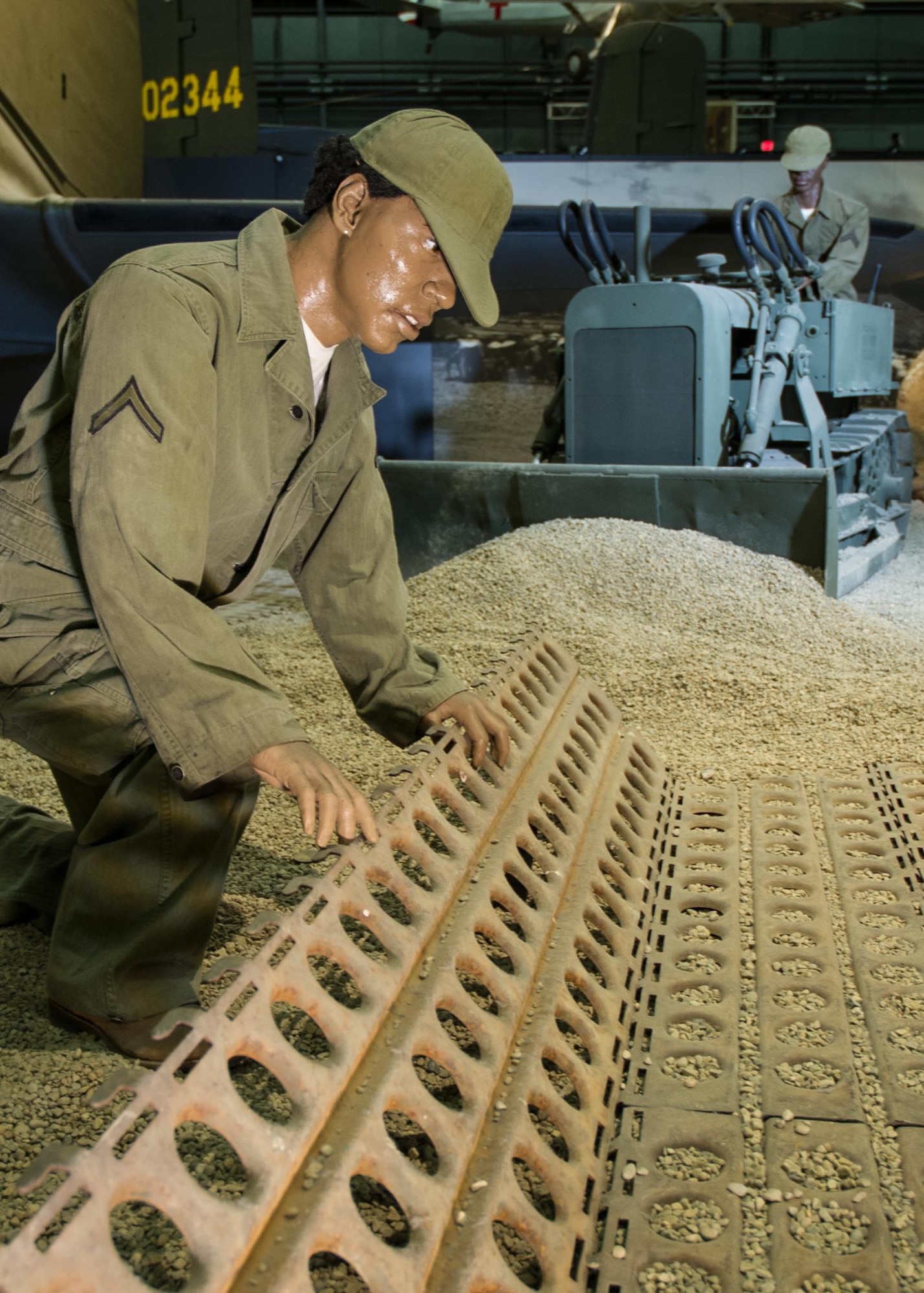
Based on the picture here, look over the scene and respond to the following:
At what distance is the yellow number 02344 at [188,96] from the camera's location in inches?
305

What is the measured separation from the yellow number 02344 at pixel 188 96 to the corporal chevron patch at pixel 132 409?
7.06 metres

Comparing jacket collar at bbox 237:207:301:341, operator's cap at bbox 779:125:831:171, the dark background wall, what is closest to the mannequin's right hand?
jacket collar at bbox 237:207:301:341

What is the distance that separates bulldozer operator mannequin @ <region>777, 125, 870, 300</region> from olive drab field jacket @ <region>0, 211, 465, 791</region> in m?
5.52

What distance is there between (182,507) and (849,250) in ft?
20.7

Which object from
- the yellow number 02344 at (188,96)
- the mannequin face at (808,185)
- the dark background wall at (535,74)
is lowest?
the mannequin face at (808,185)

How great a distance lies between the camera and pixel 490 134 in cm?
1382

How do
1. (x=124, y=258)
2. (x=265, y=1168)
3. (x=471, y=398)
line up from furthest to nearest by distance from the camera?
(x=471, y=398), (x=124, y=258), (x=265, y=1168)

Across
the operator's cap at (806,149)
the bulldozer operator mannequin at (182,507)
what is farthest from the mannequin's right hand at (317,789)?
the operator's cap at (806,149)

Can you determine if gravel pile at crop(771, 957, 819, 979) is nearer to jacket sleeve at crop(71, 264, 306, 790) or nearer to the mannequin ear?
jacket sleeve at crop(71, 264, 306, 790)

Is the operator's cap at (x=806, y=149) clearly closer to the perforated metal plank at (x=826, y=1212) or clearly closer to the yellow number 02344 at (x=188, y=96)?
the yellow number 02344 at (x=188, y=96)

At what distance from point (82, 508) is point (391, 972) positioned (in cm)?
69

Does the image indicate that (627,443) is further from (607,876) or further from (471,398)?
(471,398)

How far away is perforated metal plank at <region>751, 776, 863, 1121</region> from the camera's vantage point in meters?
1.64

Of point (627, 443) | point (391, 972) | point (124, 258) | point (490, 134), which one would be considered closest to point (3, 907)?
point (391, 972)
